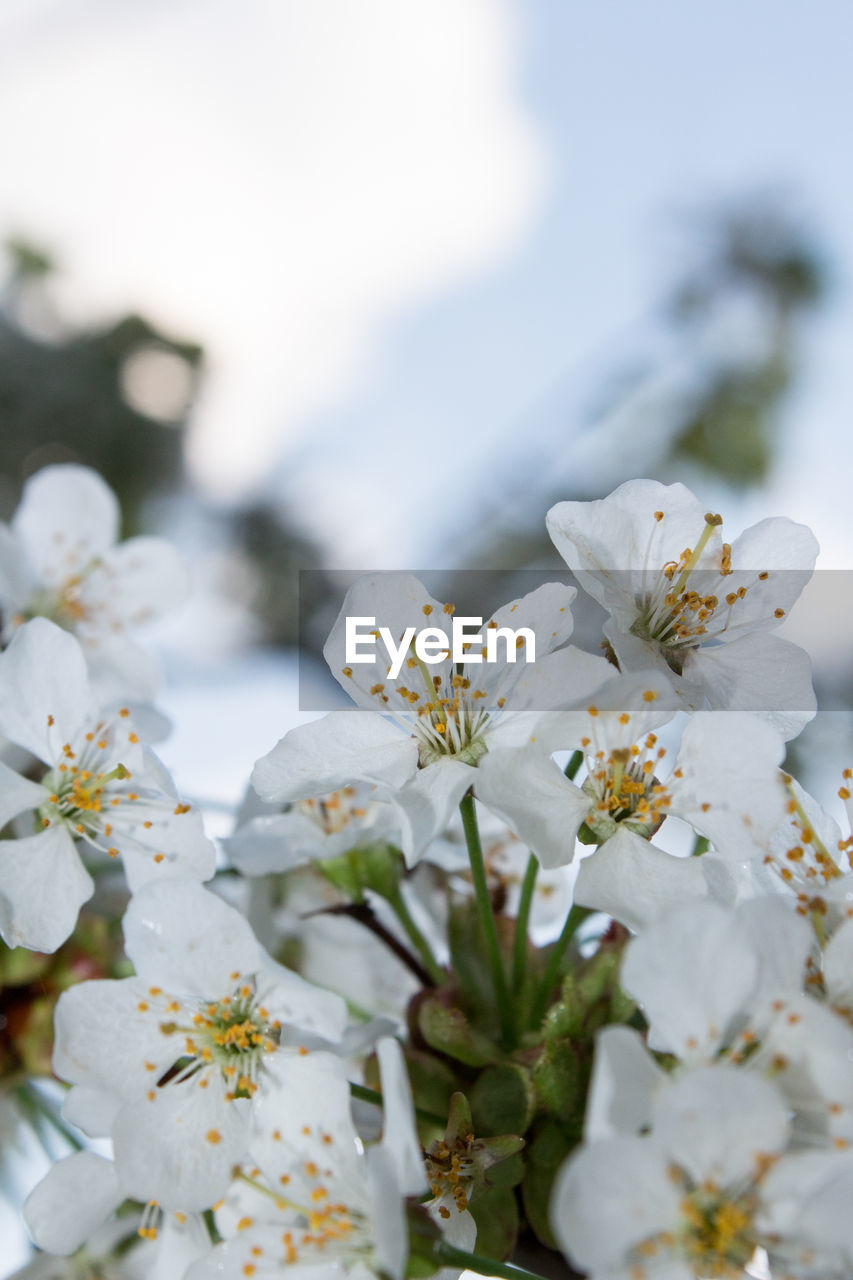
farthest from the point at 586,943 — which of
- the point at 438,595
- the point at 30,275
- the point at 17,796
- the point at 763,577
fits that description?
the point at 30,275

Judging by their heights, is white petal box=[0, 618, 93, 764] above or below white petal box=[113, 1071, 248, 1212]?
A: above

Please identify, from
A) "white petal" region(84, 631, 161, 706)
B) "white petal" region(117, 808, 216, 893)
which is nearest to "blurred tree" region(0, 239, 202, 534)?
Answer: "white petal" region(84, 631, 161, 706)

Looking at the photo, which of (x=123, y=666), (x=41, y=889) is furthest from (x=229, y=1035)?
(x=123, y=666)

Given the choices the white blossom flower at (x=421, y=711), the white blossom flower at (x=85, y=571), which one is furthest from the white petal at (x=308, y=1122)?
the white blossom flower at (x=85, y=571)

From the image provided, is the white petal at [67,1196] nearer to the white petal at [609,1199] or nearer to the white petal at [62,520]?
the white petal at [609,1199]

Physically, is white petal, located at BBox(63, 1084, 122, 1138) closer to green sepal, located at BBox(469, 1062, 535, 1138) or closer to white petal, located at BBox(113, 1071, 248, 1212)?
white petal, located at BBox(113, 1071, 248, 1212)

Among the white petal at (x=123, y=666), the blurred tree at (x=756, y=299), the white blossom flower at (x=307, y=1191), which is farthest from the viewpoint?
the blurred tree at (x=756, y=299)

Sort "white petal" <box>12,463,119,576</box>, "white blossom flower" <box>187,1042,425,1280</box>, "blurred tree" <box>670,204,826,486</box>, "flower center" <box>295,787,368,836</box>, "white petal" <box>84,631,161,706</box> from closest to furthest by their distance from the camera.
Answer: "white blossom flower" <box>187,1042,425,1280</box>, "flower center" <box>295,787,368,836</box>, "white petal" <box>84,631,161,706</box>, "white petal" <box>12,463,119,576</box>, "blurred tree" <box>670,204,826,486</box>
